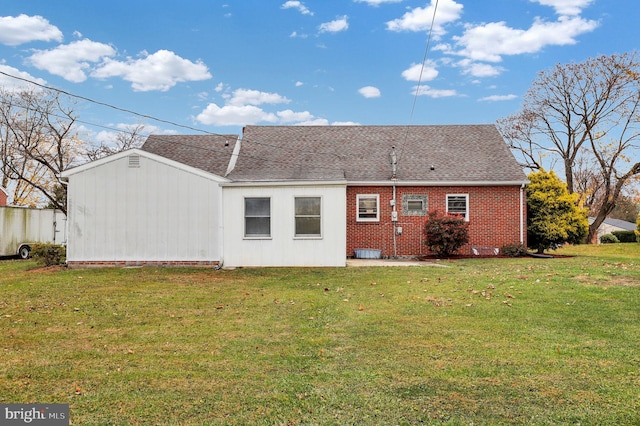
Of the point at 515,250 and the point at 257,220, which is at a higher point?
the point at 257,220

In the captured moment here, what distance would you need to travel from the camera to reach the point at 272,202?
14312 millimetres

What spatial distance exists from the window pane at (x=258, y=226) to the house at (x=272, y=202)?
0.10 ft

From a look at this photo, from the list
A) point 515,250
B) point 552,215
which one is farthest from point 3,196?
point 552,215

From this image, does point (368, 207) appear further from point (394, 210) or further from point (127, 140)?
point (127, 140)

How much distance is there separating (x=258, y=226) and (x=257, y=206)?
2.04 ft

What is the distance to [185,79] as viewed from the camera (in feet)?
66.4

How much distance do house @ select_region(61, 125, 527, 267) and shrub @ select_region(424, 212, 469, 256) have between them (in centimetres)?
113

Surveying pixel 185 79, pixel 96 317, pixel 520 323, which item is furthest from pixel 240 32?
pixel 520 323

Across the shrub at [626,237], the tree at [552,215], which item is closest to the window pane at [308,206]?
the tree at [552,215]

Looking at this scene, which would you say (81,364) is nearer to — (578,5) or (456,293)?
(456,293)

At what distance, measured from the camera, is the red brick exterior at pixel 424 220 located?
1767 centimetres

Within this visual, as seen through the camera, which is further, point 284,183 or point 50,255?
point 50,255

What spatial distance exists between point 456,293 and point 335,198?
5.94m

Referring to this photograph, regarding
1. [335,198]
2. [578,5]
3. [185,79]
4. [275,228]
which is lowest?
[275,228]
